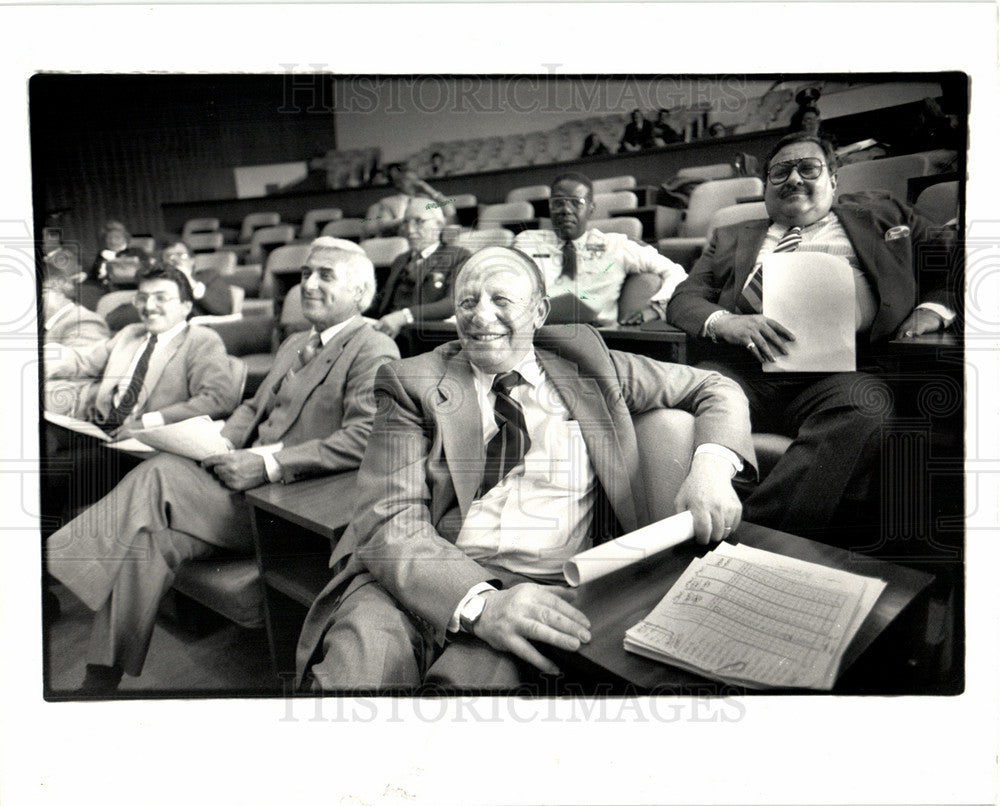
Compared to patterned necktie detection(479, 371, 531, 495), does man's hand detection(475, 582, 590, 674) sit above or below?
below

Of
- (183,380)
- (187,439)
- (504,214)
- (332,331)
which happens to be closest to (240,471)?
(187,439)

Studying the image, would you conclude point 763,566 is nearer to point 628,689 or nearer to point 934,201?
point 628,689

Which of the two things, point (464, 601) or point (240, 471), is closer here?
point (464, 601)

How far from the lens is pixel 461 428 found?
1.96 meters

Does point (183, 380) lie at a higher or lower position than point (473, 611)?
higher

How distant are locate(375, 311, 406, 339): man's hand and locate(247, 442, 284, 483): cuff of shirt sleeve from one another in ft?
1.19

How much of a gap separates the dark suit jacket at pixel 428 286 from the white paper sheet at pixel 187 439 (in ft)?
1.62

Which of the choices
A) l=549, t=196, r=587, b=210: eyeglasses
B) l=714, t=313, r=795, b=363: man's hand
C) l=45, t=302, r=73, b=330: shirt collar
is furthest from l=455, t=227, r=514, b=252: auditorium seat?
l=45, t=302, r=73, b=330: shirt collar

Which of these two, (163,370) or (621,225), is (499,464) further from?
(163,370)

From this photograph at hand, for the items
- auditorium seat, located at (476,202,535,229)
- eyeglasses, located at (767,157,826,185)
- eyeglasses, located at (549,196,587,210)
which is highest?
eyeglasses, located at (767,157,826,185)

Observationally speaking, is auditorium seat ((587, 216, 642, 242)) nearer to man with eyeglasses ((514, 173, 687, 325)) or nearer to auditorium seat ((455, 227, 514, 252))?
man with eyeglasses ((514, 173, 687, 325))

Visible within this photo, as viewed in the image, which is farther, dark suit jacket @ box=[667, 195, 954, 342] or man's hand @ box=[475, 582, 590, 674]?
dark suit jacket @ box=[667, 195, 954, 342]

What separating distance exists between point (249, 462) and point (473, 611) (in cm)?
63

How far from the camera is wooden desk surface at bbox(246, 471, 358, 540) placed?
1976 mm
